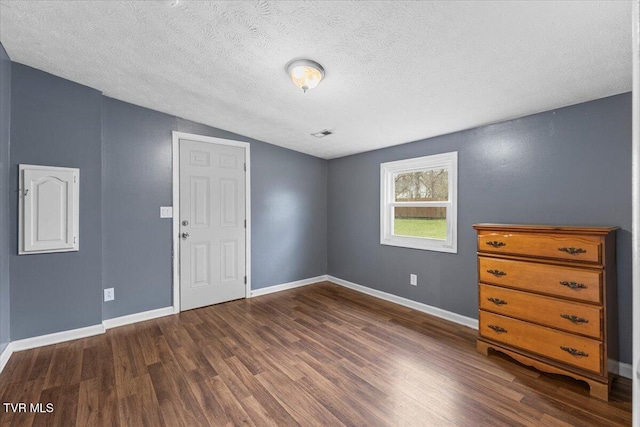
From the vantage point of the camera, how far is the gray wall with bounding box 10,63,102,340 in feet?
8.02

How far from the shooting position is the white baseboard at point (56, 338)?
2441 mm

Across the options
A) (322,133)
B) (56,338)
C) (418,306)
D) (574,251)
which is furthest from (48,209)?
(574,251)

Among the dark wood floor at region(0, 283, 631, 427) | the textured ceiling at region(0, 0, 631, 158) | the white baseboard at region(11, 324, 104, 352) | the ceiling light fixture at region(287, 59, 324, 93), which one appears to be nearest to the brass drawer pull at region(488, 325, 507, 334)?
the dark wood floor at region(0, 283, 631, 427)

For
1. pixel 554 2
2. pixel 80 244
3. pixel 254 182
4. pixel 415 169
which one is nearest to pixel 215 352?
pixel 80 244

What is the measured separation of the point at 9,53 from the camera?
7.50 ft

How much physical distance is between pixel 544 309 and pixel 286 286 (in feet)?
10.4

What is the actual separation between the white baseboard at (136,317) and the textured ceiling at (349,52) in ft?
7.80

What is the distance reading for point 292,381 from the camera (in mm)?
2010

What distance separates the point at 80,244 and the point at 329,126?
286cm

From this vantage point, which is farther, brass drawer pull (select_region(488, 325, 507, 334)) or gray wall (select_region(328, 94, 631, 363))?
brass drawer pull (select_region(488, 325, 507, 334))

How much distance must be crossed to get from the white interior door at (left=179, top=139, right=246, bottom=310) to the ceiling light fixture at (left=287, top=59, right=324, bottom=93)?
77.4 inches

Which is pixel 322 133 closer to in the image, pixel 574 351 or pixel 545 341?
pixel 545 341

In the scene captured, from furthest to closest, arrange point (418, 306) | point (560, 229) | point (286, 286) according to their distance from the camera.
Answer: point (286, 286), point (418, 306), point (560, 229)

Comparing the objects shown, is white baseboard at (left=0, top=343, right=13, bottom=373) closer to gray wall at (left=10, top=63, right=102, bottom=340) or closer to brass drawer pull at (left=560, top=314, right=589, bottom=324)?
gray wall at (left=10, top=63, right=102, bottom=340)
